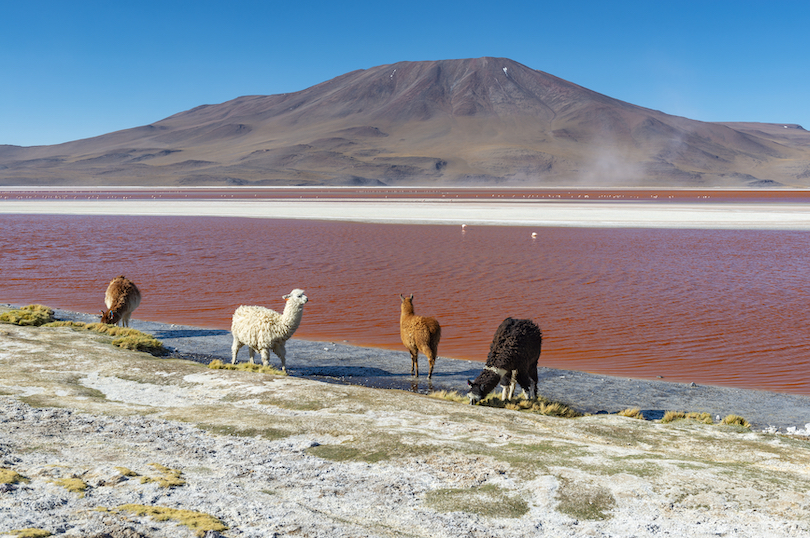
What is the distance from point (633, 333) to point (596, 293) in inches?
147

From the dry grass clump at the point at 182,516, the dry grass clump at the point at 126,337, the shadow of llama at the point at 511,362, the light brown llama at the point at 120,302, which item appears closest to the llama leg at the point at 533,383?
the shadow of llama at the point at 511,362

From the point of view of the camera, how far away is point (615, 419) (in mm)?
7152

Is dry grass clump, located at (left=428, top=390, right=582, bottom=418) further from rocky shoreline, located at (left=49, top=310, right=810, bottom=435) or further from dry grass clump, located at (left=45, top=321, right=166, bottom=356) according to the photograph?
dry grass clump, located at (left=45, top=321, right=166, bottom=356)

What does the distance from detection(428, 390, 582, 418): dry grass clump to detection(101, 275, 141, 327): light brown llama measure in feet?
20.8

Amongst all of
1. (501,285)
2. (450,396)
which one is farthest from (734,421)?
(501,285)

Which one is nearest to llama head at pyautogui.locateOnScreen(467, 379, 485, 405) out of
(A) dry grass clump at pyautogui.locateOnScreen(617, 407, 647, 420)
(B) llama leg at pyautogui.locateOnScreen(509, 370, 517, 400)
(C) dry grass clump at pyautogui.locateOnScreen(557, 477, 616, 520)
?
(B) llama leg at pyautogui.locateOnScreen(509, 370, 517, 400)

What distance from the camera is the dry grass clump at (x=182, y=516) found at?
13.1ft

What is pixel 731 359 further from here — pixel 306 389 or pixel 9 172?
pixel 9 172

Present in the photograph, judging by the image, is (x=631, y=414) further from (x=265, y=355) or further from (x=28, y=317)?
(x=28, y=317)

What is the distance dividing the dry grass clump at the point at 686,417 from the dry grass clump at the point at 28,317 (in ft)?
33.2

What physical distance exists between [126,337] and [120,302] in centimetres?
165

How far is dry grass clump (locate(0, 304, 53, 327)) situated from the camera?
1120 centimetres

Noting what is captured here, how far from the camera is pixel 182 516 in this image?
4105 mm

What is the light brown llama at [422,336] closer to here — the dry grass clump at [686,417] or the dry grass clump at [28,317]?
the dry grass clump at [686,417]
